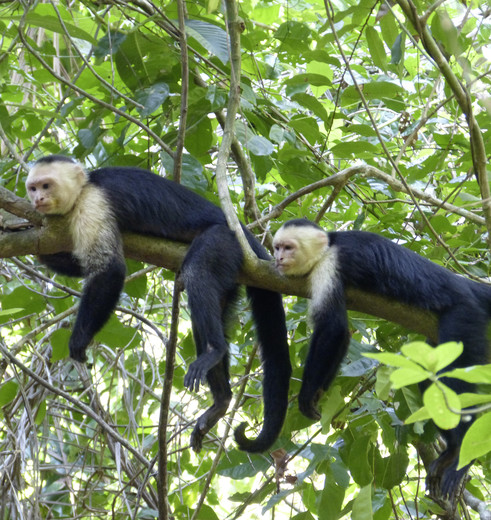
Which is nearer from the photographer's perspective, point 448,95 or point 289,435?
point 289,435

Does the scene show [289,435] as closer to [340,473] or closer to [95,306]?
[340,473]

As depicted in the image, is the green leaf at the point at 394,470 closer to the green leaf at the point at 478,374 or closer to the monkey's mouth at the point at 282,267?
the monkey's mouth at the point at 282,267

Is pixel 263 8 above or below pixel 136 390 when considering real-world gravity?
above

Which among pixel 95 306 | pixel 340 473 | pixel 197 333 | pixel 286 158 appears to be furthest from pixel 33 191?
pixel 340 473

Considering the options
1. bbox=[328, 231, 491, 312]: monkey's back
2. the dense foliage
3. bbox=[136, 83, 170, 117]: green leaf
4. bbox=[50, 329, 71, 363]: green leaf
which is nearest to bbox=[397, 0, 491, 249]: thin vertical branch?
the dense foliage

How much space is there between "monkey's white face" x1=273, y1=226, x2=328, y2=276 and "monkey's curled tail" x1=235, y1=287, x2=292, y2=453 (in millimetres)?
335

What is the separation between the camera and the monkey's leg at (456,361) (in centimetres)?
271

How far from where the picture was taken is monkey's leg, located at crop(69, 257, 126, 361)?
9.71ft

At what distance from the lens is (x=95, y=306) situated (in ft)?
9.85

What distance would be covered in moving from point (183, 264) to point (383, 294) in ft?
2.87

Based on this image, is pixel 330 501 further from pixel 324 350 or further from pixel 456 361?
pixel 456 361

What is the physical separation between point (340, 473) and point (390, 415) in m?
0.40

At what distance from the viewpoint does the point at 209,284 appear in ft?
9.66

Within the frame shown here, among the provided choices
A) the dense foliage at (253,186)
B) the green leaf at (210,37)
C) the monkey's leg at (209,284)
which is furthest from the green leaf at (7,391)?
the green leaf at (210,37)
